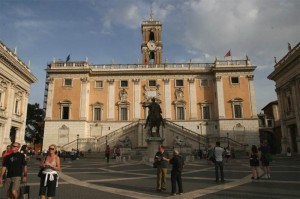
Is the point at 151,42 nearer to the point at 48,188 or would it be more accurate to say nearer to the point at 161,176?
the point at 161,176

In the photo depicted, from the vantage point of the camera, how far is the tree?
209 feet

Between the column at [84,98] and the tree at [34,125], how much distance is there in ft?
78.0

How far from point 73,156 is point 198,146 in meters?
18.0

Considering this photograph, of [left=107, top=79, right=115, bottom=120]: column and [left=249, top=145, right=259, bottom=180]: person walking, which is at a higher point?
[left=107, top=79, right=115, bottom=120]: column

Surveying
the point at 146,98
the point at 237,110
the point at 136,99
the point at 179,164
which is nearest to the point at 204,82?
the point at 237,110

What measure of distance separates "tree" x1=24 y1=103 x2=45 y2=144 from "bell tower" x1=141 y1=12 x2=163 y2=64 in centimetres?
2964

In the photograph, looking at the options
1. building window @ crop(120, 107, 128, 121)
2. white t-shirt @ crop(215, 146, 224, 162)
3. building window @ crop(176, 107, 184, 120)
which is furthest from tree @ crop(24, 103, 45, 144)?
white t-shirt @ crop(215, 146, 224, 162)

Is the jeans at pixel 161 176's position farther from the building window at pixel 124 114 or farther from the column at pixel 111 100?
the column at pixel 111 100

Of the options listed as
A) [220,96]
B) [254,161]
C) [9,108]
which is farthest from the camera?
[220,96]

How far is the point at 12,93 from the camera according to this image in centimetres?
3619

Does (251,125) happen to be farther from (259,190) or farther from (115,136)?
(259,190)

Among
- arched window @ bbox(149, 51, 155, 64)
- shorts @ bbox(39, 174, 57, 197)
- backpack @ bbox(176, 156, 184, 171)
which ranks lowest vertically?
shorts @ bbox(39, 174, 57, 197)

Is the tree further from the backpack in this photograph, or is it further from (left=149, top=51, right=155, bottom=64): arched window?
the backpack

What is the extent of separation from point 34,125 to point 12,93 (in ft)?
101
